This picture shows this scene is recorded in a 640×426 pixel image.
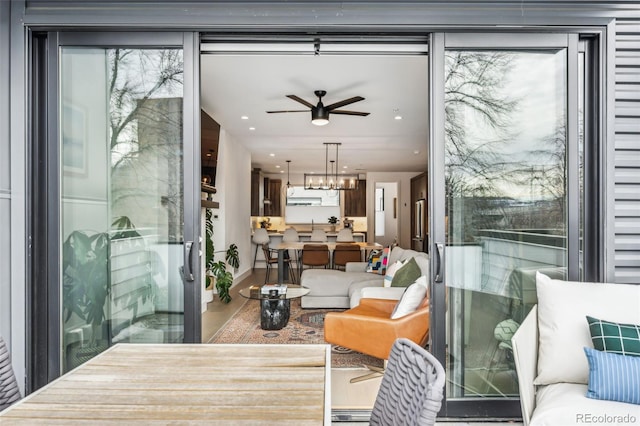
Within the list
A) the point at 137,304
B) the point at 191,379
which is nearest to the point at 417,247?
the point at 137,304

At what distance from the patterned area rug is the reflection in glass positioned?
3.99 feet

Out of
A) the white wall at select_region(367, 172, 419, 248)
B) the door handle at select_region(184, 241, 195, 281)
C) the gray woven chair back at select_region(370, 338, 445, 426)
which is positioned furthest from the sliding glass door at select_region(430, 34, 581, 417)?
the white wall at select_region(367, 172, 419, 248)

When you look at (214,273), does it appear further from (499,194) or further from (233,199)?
(499,194)

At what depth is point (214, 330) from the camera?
430cm

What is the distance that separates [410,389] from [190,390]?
674 millimetres

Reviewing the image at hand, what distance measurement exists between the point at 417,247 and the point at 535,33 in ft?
28.0

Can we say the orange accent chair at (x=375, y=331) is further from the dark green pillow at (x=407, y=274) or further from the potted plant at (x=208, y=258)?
the potted plant at (x=208, y=258)

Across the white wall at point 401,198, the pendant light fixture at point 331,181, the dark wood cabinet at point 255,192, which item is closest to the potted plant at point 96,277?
the pendant light fixture at point 331,181

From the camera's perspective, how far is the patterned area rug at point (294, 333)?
3.46 m

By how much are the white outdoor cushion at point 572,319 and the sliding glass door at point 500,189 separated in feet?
1.39

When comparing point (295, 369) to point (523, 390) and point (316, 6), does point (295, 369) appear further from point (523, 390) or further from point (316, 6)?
point (316, 6)

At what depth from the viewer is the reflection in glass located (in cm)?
234

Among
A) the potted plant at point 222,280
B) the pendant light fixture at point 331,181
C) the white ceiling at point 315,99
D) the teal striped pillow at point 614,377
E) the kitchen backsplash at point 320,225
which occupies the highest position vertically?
the white ceiling at point 315,99

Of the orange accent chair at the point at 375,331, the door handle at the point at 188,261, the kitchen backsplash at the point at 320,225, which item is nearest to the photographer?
the door handle at the point at 188,261
